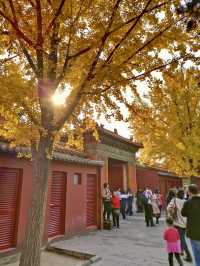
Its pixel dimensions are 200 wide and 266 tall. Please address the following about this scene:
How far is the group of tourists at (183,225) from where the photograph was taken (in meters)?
5.03

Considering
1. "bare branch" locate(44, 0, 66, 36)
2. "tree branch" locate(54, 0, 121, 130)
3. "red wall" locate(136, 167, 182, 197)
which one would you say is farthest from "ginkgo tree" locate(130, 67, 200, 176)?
"bare branch" locate(44, 0, 66, 36)

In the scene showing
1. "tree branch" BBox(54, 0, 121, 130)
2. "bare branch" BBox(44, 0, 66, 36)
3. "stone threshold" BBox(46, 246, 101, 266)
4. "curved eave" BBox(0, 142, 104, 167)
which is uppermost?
"bare branch" BBox(44, 0, 66, 36)

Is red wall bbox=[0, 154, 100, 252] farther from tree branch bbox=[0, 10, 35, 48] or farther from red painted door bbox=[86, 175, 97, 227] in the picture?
tree branch bbox=[0, 10, 35, 48]

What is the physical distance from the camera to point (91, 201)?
12344 mm

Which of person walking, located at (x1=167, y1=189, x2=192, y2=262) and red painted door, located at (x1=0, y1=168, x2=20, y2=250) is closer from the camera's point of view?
person walking, located at (x1=167, y1=189, x2=192, y2=262)

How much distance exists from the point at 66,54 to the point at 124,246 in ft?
21.2

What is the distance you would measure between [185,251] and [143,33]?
535 cm

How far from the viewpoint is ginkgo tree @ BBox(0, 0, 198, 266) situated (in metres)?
4.93

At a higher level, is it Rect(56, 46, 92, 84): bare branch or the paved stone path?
Rect(56, 46, 92, 84): bare branch

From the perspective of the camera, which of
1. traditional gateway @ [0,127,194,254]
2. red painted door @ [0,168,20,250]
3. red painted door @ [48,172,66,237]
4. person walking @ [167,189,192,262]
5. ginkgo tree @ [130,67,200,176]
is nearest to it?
person walking @ [167,189,192,262]

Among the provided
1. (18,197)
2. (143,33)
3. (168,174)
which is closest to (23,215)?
(18,197)

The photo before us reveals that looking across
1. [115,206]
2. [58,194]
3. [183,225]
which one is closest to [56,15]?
[183,225]

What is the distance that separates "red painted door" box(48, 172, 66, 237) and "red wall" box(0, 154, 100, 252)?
0.54 feet

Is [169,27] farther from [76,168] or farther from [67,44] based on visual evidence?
[76,168]
